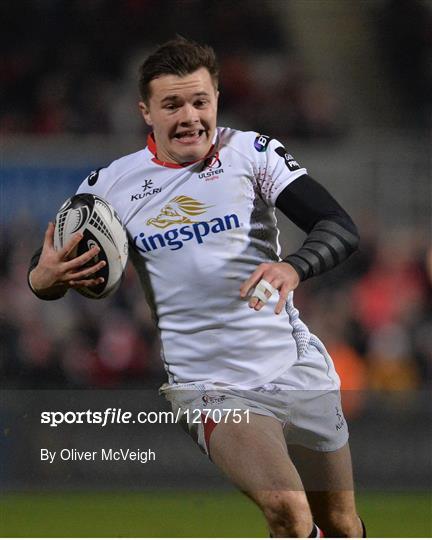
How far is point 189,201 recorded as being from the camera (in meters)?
3.82

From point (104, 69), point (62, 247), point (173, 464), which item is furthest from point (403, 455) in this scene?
point (62, 247)

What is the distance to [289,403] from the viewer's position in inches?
148

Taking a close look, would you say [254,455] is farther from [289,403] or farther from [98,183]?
[98,183]

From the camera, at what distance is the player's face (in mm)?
3773

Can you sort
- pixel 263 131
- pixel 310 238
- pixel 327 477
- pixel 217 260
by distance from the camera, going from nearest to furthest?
1. pixel 310 238
2. pixel 217 260
3. pixel 327 477
4. pixel 263 131

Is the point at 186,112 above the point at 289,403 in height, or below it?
above

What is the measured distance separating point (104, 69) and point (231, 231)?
427cm

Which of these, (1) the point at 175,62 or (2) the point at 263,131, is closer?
(1) the point at 175,62

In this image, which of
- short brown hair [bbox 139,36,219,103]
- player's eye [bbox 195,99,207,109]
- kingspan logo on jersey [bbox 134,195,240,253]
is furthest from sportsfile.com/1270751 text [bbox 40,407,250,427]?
short brown hair [bbox 139,36,219,103]

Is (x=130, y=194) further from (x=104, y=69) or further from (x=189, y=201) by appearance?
(x=104, y=69)

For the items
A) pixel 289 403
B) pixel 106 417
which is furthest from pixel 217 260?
pixel 106 417

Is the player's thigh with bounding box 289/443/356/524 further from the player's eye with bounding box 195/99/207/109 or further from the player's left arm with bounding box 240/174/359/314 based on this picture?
Answer: the player's eye with bounding box 195/99/207/109

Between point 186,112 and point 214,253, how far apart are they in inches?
20.5

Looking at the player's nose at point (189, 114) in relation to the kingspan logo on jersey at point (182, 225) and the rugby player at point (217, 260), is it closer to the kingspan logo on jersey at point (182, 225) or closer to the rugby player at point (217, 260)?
the rugby player at point (217, 260)
